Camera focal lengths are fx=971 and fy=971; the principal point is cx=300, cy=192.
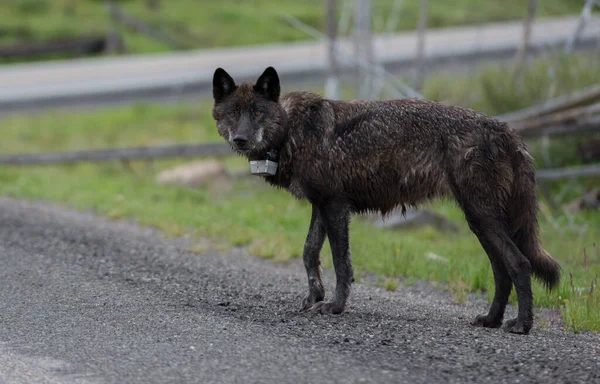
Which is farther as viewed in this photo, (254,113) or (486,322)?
(254,113)

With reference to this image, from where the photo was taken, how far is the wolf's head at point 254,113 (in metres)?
7.57

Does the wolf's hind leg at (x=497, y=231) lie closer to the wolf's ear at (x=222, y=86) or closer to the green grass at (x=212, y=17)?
the wolf's ear at (x=222, y=86)

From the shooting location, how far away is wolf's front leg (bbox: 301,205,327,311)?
25.8 ft

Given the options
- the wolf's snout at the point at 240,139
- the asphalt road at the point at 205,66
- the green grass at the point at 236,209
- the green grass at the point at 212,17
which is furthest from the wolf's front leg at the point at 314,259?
the green grass at the point at 212,17

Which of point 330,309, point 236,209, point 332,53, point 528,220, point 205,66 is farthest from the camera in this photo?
point 205,66

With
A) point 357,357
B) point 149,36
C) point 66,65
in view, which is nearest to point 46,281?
point 357,357

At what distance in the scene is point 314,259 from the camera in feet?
26.0

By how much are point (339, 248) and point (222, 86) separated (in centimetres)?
158

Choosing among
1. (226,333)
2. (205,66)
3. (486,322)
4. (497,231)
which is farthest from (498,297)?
(205,66)

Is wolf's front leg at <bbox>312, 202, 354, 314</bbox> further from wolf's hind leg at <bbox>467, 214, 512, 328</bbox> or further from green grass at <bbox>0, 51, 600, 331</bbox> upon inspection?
green grass at <bbox>0, 51, 600, 331</bbox>

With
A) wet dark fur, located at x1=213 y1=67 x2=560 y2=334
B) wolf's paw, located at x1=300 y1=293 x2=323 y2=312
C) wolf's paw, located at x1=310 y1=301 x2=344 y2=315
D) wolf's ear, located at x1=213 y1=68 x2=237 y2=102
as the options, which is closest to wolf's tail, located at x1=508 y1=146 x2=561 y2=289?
wet dark fur, located at x1=213 y1=67 x2=560 y2=334

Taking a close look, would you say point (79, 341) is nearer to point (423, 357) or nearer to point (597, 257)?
point (423, 357)

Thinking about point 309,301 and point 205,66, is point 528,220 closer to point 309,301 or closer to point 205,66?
point 309,301

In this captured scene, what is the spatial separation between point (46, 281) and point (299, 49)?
16.8 m
